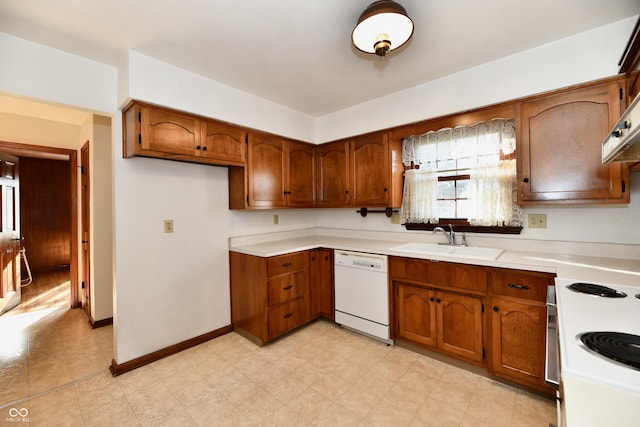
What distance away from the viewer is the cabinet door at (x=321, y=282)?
2.91 m

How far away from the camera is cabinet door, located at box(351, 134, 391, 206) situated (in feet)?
9.21

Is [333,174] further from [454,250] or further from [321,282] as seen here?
[454,250]

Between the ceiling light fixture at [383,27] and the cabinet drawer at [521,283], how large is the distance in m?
1.66

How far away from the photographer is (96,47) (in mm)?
1930

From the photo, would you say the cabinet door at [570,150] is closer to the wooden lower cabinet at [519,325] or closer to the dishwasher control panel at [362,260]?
the wooden lower cabinet at [519,325]

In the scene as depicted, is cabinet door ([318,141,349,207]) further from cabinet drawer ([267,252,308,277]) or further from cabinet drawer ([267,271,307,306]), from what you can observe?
cabinet drawer ([267,271,307,306])

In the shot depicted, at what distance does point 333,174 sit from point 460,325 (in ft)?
6.57

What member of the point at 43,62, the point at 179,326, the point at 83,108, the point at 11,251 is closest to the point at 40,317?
the point at 11,251

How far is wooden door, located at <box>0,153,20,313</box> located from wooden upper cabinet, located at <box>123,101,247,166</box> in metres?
2.42

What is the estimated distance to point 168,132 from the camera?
2168 millimetres

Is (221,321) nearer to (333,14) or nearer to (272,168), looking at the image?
(272,168)

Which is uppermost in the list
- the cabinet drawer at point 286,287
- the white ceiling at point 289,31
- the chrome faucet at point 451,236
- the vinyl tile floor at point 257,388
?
the white ceiling at point 289,31

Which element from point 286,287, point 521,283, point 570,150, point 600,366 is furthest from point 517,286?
point 286,287

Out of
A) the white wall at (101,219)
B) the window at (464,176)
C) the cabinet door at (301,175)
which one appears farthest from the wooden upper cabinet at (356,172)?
the white wall at (101,219)
